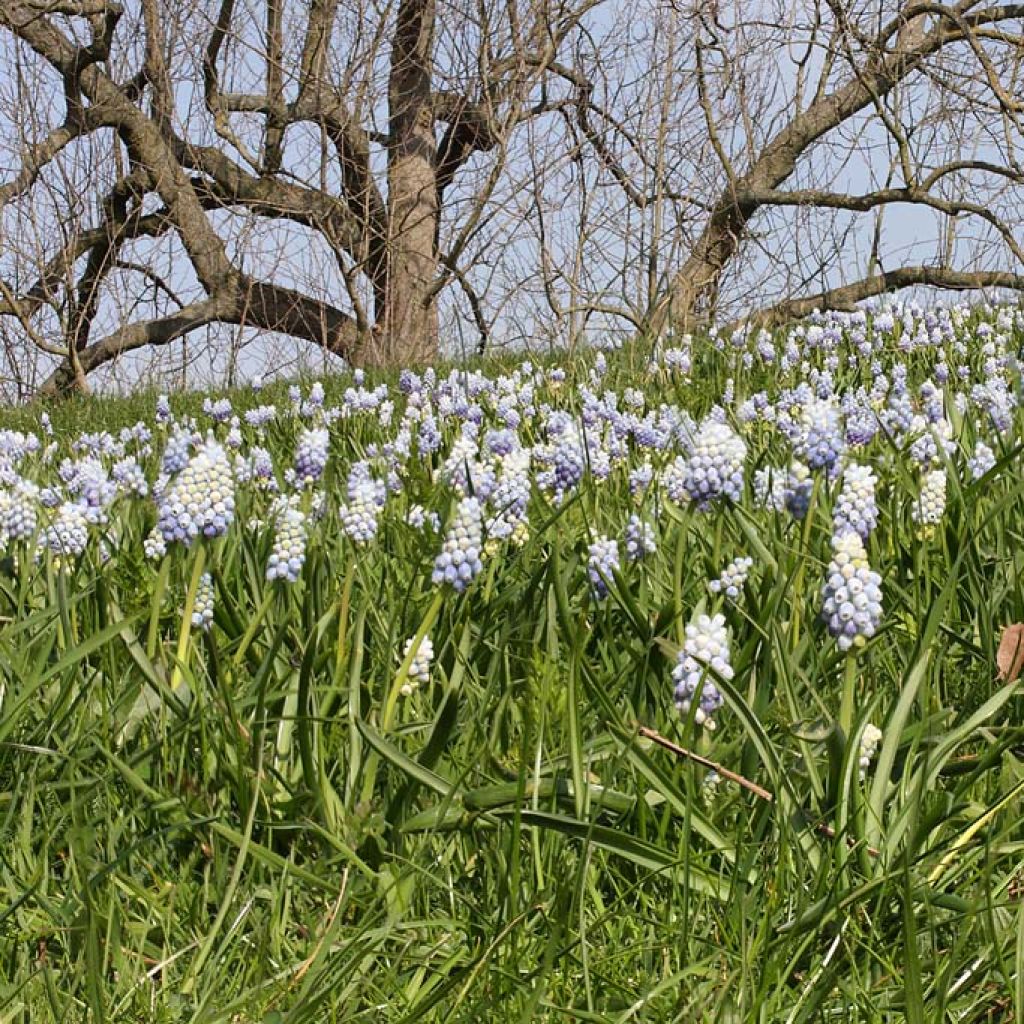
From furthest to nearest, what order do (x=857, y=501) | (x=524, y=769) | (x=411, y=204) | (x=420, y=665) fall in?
(x=411, y=204)
(x=420, y=665)
(x=857, y=501)
(x=524, y=769)

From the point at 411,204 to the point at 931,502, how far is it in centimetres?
1323

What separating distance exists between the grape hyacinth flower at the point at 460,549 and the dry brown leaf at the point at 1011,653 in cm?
95

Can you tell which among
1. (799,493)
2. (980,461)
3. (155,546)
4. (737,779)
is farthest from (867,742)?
(155,546)

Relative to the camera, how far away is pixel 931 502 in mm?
2797

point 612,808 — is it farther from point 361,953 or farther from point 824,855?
point 361,953

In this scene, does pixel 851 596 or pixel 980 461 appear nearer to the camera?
pixel 851 596

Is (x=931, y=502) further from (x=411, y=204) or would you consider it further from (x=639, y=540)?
(x=411, y=204)

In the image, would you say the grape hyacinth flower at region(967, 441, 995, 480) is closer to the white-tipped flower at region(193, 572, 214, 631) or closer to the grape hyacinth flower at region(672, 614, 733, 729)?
the grape hyacinth flower at region(672, 614, 733, 729)

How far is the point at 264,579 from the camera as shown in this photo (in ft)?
9.80

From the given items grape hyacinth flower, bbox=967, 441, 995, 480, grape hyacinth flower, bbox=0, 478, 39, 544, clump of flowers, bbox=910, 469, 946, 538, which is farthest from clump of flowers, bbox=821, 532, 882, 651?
grape hyacinth flower, bbox=0, 478, 39, 544

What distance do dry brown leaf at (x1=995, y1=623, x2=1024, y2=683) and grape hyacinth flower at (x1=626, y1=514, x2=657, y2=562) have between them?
→ 0.69 m

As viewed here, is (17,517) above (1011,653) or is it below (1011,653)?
above

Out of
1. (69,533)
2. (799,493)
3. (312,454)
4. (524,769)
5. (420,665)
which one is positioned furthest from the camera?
(312,454)

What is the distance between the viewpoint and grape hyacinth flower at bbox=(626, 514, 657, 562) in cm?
275
